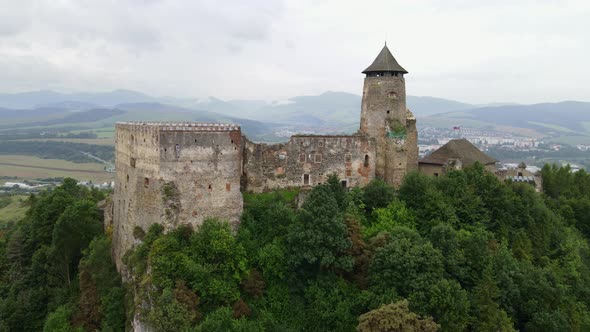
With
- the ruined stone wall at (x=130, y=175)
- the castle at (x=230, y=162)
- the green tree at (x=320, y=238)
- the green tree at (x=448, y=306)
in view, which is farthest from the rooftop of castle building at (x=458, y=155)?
the ruined stone wall at (x=130, y=175)

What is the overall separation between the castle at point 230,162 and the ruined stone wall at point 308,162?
3.7 inches

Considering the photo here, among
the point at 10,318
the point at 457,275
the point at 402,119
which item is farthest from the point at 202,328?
the point at 402,119

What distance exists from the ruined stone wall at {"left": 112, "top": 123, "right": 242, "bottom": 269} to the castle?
72 mm

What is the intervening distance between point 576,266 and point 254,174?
30964 millimetres

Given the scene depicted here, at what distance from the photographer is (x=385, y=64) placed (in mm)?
44469

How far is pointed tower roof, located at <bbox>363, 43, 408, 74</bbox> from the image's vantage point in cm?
4428

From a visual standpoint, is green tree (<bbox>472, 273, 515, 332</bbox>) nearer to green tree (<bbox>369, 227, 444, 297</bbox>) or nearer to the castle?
green tree (<bbox>369, 227, 444, 297</bbox>)

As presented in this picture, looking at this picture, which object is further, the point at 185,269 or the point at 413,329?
the point at 185,269

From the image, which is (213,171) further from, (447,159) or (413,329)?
(447,159)

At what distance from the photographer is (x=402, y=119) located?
44.7 m

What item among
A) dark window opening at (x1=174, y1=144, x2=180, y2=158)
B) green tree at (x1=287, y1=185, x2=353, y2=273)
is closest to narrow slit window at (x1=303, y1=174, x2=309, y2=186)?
green tree at (x1=287, y1=185, x2=353, y2=273)

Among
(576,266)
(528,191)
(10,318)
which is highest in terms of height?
(528,191)

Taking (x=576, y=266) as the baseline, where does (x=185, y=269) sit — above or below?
above

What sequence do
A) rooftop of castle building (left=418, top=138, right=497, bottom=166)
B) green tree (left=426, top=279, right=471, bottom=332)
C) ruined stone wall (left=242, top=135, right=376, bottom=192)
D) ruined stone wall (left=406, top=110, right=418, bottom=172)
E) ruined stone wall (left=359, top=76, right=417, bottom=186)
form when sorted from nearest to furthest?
green tree (left=426, top=279, right=471, bottom=332) < ruined stone wall (left=242, top=135, right=376, bottom=192) < ruined stone wall (left=359, top=76, right=417, bottom=186) < ruined stone wall (left=406, top=110, right=418, bottom=172) < rooftop of castle building (left=418, top=138, right=497, bottom=166)
